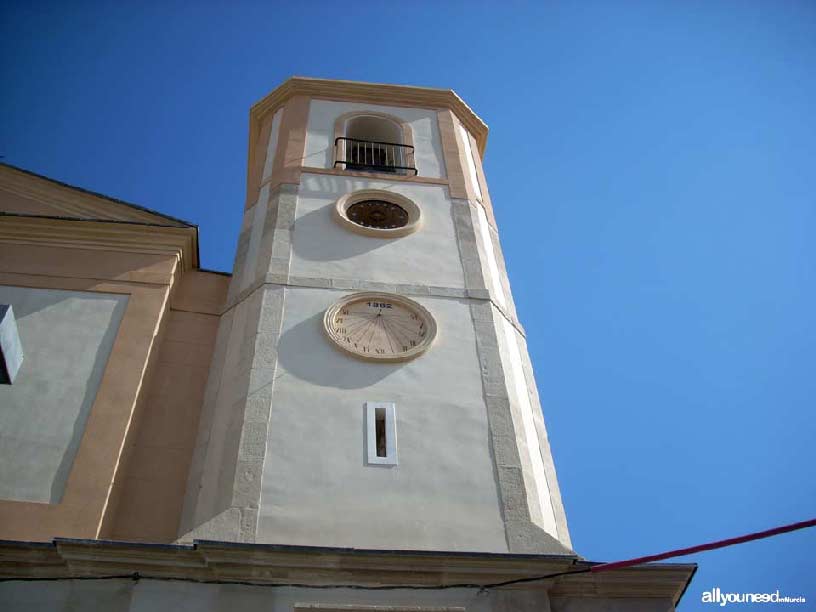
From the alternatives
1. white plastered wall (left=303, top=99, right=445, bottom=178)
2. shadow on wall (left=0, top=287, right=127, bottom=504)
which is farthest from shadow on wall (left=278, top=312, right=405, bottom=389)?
white plastered wall (left=303, top=99, right=445, bottom=178)

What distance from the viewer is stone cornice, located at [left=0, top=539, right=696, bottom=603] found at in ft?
25.0

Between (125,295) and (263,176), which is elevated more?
(263,176)

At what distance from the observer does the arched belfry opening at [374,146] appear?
15.6 meters

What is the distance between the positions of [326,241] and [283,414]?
13.0 ft

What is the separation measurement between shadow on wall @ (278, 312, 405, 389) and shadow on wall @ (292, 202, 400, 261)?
1960 millimetres

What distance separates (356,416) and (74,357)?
3816 mm

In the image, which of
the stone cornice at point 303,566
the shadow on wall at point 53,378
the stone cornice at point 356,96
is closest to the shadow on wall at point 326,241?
the shadow on wall at point 53,378

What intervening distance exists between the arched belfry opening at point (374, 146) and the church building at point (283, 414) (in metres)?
0.56

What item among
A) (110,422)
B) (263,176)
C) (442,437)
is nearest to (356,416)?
(442,437)

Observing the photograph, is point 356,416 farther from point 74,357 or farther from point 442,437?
point 74,357

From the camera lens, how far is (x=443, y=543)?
8547mm

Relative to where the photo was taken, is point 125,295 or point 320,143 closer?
point 125,295

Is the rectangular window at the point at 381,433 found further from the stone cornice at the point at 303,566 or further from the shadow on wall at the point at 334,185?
the shadow on wall at the point at 334,185

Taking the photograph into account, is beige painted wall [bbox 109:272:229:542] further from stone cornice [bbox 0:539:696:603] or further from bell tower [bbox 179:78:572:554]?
stone cornice [bbox 0:539:696:603]
